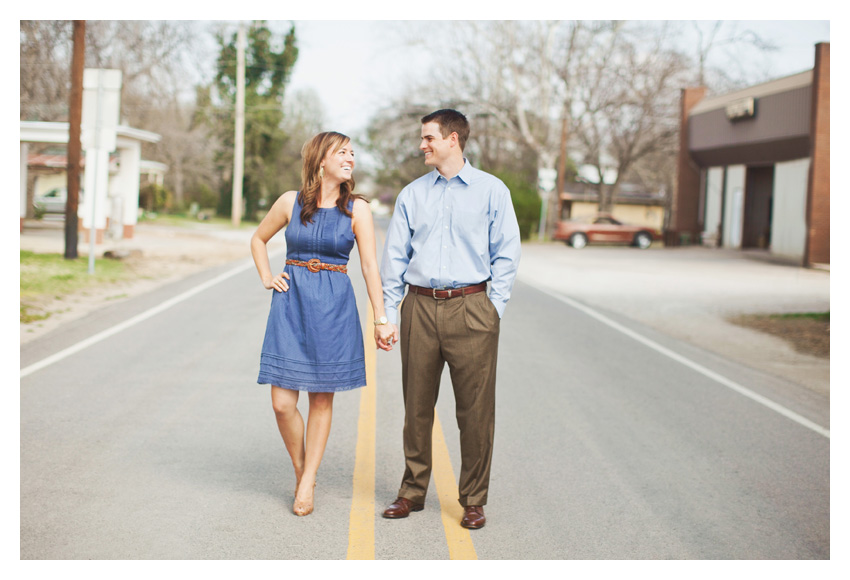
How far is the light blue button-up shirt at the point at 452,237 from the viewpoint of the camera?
4586mm

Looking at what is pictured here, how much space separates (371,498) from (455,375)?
2.98 feet

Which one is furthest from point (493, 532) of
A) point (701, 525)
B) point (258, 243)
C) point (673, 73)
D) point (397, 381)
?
point (673, 73)

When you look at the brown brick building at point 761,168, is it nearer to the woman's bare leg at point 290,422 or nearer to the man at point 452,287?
the man at point 452,287

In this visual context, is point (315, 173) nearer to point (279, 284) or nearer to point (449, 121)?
point (279, 284)

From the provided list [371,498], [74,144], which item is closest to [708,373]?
[371,498]

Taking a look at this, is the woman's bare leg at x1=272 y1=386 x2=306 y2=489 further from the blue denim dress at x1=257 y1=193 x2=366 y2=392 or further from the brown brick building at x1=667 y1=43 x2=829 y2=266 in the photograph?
the brown brick building at x1=667 y1=43 x2=829 y2=266

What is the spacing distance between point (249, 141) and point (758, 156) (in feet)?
88.0

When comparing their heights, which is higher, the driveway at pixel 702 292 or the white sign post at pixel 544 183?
the white sign post at pixel 544 183

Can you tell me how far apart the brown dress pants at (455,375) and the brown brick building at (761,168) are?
79.6 feet

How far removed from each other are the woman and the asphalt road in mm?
668

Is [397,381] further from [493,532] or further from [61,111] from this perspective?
[61,111]

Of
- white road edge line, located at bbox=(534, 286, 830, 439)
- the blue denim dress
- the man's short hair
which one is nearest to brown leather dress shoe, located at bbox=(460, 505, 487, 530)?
the blue denim dress

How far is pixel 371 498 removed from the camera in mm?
5035

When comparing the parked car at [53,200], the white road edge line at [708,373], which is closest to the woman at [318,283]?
the white road edge line at [708,373]
